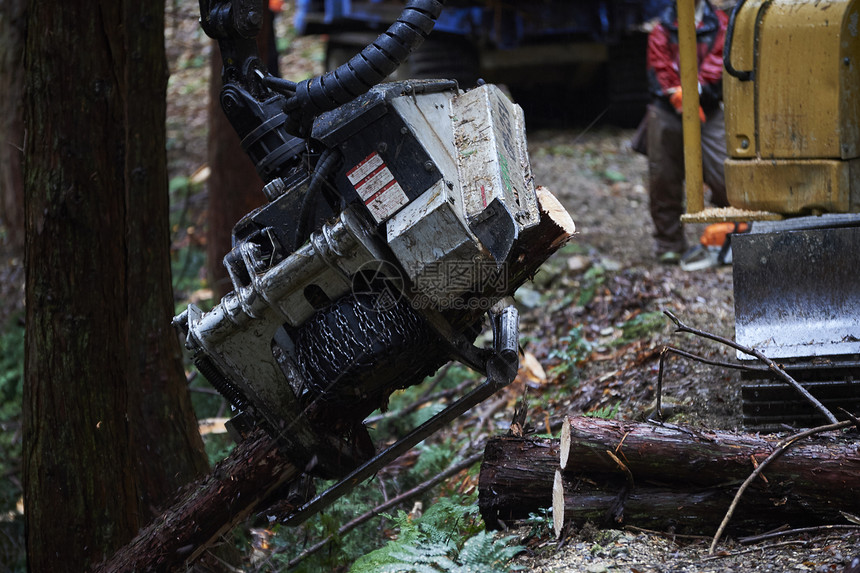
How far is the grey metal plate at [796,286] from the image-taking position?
12.2 ft

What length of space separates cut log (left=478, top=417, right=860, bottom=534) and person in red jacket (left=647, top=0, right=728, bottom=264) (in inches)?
148

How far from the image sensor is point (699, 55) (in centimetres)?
638

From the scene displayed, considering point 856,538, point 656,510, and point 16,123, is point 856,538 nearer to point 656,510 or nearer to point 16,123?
point 656,510

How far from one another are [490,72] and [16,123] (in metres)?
5.26

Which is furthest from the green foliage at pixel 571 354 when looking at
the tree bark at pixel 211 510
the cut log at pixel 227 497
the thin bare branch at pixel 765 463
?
the tree bark at pixel 211 510

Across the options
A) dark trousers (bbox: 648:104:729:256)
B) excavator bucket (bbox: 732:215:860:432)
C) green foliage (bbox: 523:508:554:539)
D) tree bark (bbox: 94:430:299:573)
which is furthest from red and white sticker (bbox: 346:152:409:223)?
dark trousers (bbox: 648:104:729:256)

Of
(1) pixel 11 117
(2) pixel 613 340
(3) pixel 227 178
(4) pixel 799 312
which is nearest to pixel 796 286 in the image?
(4) pixel 799 312

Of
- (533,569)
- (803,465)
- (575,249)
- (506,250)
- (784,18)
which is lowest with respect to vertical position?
(575,249)

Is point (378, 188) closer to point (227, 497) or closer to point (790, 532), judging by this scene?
point (227, 497)

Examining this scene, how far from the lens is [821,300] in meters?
3.76

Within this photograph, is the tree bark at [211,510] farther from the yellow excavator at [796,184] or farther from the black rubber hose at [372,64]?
the yellow excavator at [796,184]

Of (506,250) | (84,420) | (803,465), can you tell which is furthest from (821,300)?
(84,420)

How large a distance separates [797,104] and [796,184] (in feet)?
1.18

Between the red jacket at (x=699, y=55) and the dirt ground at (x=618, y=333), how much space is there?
55.2 inches
